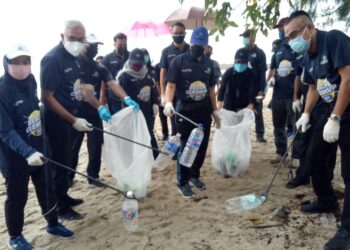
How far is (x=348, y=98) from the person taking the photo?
2324 millimetres

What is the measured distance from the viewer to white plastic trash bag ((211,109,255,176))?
12.9 feet

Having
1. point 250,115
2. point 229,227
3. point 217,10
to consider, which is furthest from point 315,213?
point 217,10

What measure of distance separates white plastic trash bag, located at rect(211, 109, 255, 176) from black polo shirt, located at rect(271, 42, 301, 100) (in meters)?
0.56

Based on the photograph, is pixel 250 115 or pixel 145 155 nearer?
pixel 145 155

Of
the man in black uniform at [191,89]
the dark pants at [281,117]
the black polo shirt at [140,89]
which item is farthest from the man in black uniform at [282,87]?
the black polo shirt at [140,89]

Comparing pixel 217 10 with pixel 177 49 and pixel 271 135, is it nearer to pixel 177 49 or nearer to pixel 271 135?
pixel 177 49

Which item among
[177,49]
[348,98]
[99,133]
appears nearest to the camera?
[348,98]

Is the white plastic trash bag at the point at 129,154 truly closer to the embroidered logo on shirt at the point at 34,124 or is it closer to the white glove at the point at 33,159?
the embroidered logo on shirt at the point at 34,124

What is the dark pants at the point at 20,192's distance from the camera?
261cm

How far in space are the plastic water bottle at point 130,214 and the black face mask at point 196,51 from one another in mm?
1631

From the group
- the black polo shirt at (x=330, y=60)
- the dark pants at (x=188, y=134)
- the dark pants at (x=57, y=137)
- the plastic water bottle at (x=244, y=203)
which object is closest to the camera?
the black polo shirt at (x=330, y=60)

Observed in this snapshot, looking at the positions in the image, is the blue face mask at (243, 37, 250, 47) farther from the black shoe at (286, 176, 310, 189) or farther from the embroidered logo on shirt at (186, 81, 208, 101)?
the black shoe at (286, 176, 310, 189)

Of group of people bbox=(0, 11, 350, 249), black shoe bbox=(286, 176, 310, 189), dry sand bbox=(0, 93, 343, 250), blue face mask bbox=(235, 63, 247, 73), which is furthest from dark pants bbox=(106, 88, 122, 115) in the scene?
black shoe bbox=(286, 176, 310, 189)

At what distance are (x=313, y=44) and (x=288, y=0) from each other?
116 centimetres
